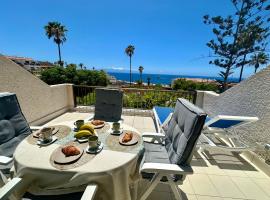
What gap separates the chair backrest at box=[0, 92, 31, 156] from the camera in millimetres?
1804

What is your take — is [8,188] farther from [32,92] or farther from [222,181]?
[32,92]

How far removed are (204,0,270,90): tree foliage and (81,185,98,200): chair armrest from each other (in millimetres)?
12847

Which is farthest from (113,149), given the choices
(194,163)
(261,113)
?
(261,113)

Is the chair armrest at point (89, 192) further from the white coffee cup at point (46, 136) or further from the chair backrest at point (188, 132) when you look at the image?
the chair backrest at point (188, 132)

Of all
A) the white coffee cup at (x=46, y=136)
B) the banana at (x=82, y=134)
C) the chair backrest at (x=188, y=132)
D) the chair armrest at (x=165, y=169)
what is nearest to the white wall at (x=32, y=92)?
the white coffee cup at (x=46, y=136)

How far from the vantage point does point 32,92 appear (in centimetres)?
400

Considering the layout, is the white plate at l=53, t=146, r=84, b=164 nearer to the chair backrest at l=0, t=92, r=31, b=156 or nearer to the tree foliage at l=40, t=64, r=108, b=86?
the chair backrest at l=0, t=92, r=31, b=156

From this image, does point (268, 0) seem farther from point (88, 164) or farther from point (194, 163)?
point (88, 164)

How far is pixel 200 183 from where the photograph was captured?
217cm

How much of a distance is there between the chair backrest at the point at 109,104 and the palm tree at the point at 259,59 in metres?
11.9

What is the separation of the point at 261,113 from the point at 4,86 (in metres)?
5.06

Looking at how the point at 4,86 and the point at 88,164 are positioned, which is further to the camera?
the point at 4,86

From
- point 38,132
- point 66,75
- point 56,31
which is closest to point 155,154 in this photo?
point 38,132

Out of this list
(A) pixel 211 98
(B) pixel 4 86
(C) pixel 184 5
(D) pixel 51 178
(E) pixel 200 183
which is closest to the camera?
(D) pixel 51 178
